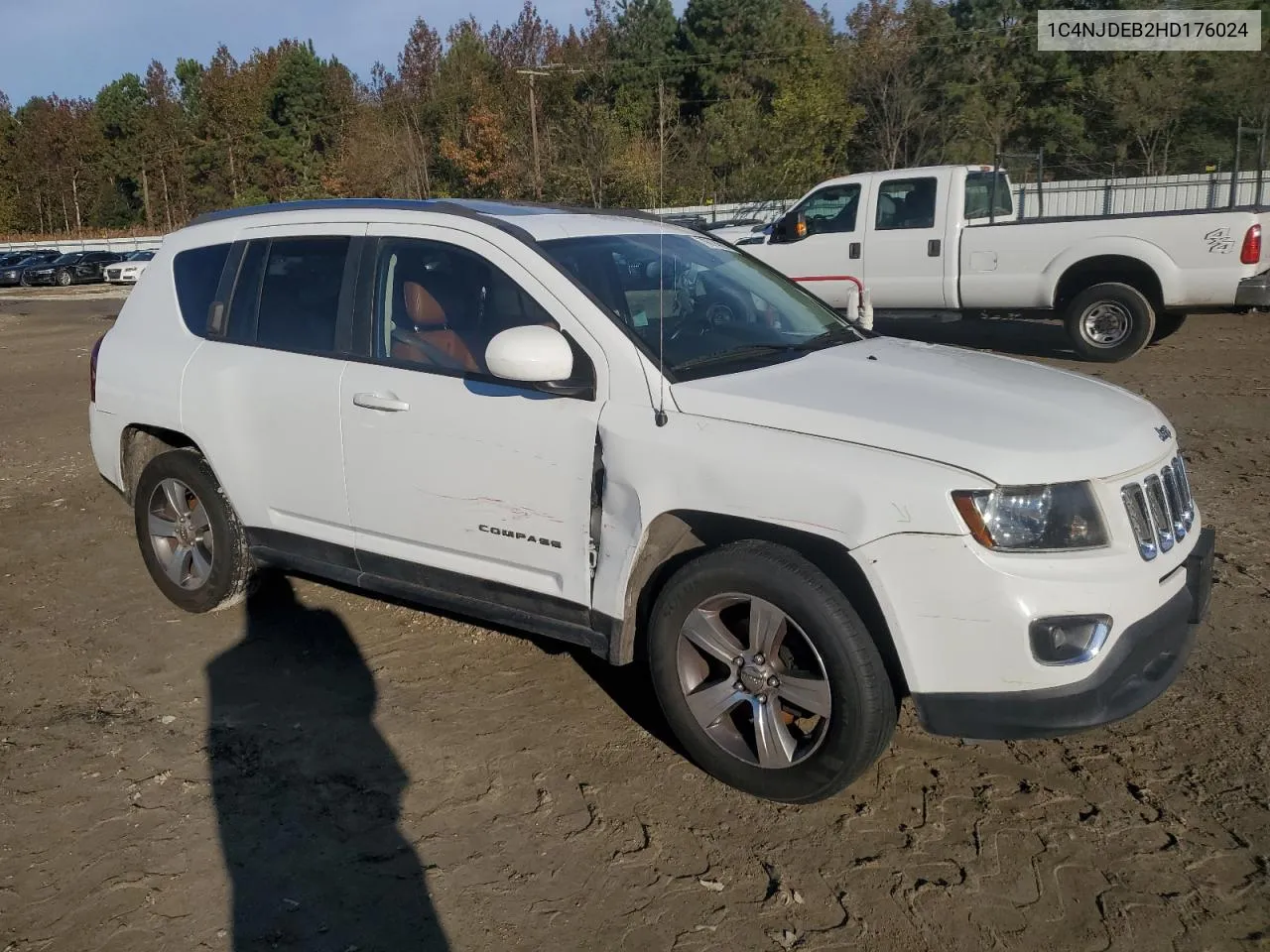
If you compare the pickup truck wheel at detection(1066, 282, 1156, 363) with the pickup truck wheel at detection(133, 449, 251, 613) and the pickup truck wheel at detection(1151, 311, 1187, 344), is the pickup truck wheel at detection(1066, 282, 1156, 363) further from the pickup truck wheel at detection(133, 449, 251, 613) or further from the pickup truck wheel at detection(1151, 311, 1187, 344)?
the pickup truck wheel at detection(133, 449, 251, 613)

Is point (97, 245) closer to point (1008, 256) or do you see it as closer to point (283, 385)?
point (1008, 256)

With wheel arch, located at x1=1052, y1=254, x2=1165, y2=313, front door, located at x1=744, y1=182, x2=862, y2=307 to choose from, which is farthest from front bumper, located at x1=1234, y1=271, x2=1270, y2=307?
front door, located at x1=744, y1=182, x2=862, y2=307

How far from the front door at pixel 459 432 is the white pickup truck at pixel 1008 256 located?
660cm

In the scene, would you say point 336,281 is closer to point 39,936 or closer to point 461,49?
point 39,936

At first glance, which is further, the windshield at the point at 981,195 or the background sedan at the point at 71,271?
the background sedan at the point at 71,271

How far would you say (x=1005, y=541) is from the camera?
9.75 ft

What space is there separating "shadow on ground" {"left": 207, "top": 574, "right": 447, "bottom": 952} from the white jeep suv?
17.6 inches

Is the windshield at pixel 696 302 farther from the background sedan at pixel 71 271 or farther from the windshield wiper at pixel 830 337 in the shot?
the background sedan at pixel 71 271

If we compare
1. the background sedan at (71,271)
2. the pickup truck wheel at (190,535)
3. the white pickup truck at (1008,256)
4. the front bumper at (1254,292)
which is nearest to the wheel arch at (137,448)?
the pickup truck wheel at (190,535)

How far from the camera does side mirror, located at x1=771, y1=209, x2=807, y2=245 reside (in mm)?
12820

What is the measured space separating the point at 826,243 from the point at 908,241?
1.01m

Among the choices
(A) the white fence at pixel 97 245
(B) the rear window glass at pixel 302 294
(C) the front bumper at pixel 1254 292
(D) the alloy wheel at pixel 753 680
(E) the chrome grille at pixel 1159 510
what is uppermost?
(A) the white fence at pixel 97 245

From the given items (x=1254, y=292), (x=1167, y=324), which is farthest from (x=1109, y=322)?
(x=1254, y=292)

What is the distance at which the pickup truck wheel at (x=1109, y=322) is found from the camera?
10.9m
